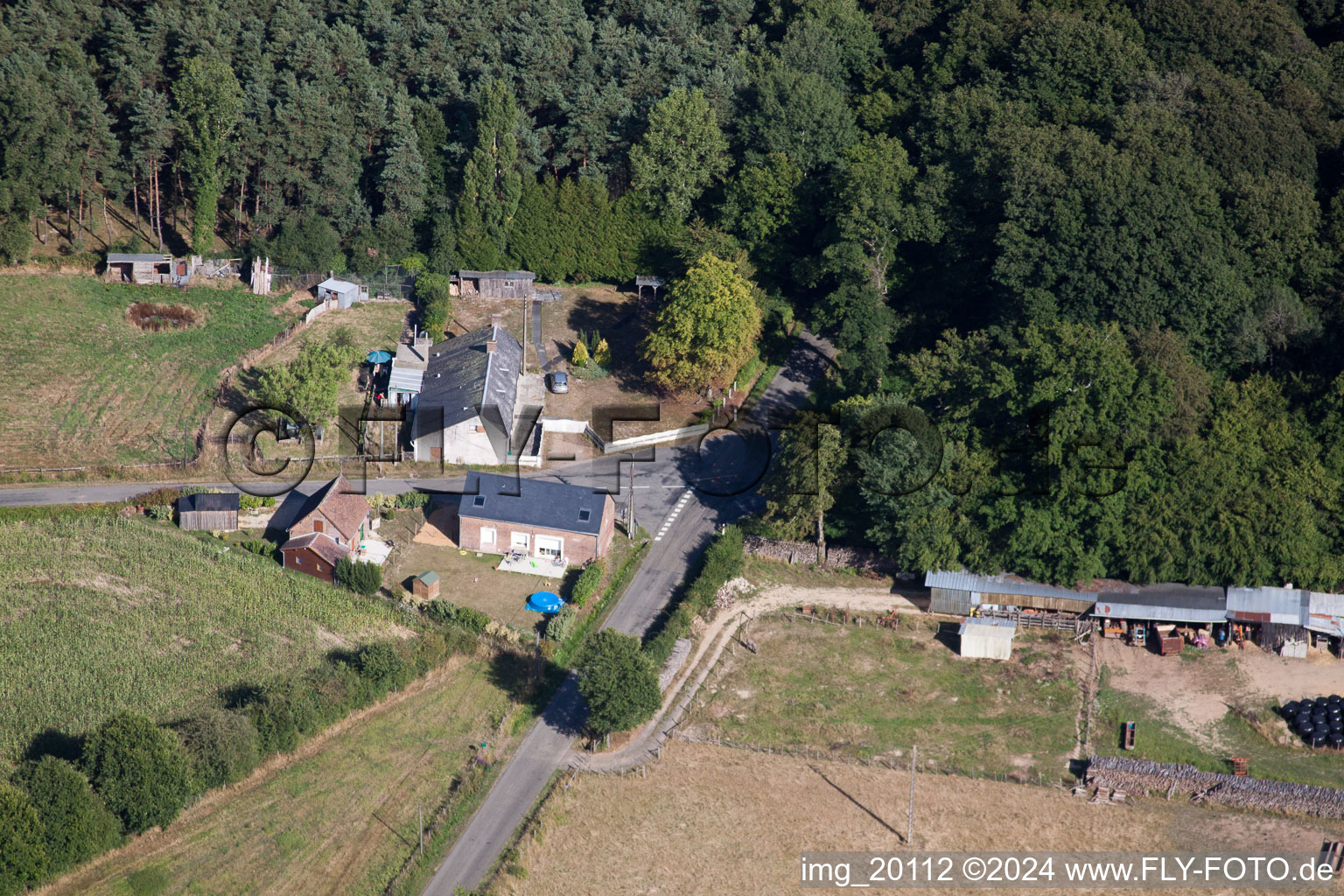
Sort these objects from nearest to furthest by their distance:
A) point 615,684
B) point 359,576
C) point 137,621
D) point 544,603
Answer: point 615,684 < point 137,621 < point 544,603 < point 359,576

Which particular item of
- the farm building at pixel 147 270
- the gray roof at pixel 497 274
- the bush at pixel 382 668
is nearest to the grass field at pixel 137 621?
the bush at pixel 382 668

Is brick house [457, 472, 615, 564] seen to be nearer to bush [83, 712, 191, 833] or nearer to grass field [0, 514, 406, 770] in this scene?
grass field [0, 514, 406, 770]

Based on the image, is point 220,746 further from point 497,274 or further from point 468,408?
point 497,274

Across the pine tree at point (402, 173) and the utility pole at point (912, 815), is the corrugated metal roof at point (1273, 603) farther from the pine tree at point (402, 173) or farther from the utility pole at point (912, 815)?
the pine tree at point (402, 173)

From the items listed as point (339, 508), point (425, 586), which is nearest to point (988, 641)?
point (425, 586)

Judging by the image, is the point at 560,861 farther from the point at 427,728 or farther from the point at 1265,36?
the point at 1265,36
